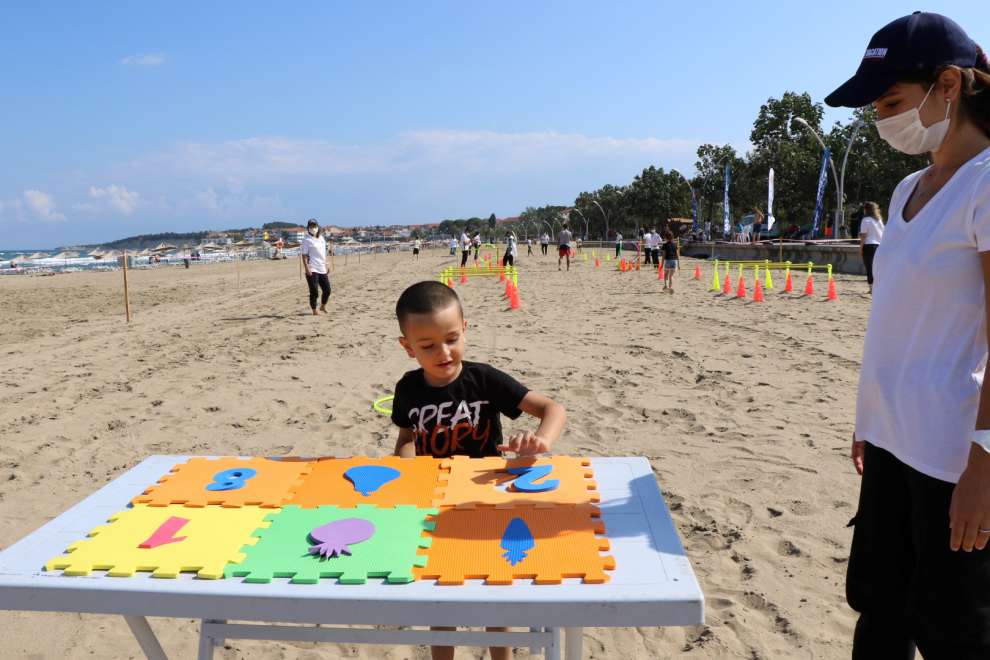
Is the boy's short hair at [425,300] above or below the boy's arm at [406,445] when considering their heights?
above

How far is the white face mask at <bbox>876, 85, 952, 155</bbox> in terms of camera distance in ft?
5.38

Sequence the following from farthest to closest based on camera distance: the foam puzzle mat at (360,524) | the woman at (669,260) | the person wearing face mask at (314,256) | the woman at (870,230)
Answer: the woman at (669,260)
the person wearing face mask at (314,256)
the woman at (870,230)
the foam puzzle mat at (360,524)

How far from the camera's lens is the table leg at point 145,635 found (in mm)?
1808

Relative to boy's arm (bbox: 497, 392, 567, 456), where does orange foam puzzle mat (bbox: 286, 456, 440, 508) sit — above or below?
below

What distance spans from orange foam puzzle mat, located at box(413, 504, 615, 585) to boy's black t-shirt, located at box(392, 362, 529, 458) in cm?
80

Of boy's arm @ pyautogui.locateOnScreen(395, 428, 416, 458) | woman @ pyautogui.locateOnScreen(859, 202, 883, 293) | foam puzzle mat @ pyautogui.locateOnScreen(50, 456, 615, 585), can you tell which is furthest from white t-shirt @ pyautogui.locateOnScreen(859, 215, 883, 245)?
foam puzzle mat @ pyautogui.locateOnScreen(50, 456, 615, 585)

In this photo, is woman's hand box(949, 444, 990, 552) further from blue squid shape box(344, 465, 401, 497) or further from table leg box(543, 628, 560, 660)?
blue squid shape box(344, 465, 401, 497)

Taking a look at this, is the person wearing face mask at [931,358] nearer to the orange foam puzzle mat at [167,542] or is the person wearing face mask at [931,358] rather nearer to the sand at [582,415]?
the sand at [582,415]

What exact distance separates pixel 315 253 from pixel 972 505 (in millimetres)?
11455

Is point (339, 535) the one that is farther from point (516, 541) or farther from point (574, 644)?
point (574, 644)

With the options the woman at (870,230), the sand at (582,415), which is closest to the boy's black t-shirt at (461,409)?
the sand at (582,415)

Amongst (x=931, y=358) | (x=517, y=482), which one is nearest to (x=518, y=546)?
(x=517, y=482)

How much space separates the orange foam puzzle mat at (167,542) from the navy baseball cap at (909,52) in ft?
6.44

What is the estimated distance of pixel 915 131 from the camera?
5.52ft
